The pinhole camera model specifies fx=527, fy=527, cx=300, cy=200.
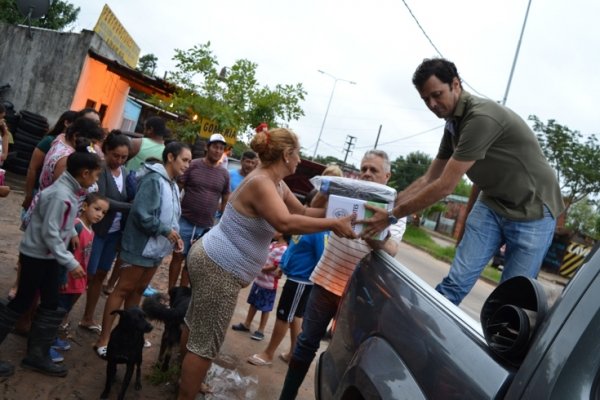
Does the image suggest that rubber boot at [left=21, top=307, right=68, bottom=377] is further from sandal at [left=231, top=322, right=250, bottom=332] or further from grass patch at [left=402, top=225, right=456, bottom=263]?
grass patch at [left=402, top=225, right=456, bottom=263]

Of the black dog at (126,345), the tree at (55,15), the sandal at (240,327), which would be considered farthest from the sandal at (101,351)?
the tree at (55,15)

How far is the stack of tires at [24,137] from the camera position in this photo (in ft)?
35.4

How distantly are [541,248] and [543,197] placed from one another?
28 centimetres

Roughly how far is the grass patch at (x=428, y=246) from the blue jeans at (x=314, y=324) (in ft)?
50.1

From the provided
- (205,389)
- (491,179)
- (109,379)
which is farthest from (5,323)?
(491,179)

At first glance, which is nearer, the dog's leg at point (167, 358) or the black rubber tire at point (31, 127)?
the dog's leg at point (167, 358)

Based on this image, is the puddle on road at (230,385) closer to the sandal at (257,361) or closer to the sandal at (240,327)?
the sandal at (257,361)

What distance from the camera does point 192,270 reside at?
3.07 metres

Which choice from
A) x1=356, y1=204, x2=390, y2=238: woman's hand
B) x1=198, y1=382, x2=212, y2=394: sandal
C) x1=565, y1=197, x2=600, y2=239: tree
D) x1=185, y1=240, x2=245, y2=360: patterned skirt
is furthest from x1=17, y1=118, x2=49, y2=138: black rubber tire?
x1=565, y1=197, x2=600, y2=239: tree

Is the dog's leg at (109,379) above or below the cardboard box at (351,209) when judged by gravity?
below

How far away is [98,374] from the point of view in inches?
143

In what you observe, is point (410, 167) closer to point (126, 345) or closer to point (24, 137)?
point (24, 137)

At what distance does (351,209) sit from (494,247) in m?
0.98

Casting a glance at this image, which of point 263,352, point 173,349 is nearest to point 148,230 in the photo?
point 173,349
